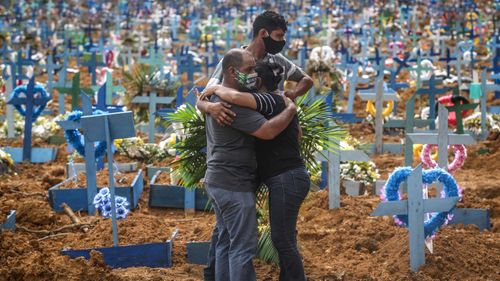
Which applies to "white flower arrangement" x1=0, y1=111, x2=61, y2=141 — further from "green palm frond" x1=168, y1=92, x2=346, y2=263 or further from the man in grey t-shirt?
the man in grey t-shirt

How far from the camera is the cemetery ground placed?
7.14m

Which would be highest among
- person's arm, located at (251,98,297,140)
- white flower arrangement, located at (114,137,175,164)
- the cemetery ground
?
person's arm, located at (251,98,297,140)

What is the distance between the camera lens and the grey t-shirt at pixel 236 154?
6.13 metres

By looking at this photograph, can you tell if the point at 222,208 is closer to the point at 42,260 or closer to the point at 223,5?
the point at 42,260

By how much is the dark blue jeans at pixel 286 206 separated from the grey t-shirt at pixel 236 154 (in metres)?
0.14

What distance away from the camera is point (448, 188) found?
307 inches

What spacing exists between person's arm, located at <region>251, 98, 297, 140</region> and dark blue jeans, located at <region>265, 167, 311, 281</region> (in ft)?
0.89

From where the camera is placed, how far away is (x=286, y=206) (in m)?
6.24

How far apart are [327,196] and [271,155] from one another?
4007mm

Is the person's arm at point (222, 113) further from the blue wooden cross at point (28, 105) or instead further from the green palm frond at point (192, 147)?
the blue wooden cross at point (28, 105)

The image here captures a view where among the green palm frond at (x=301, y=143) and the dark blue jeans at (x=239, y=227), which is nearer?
the dark blue jeans at (x=239, y=227)

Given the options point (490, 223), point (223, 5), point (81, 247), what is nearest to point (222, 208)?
point (81, 247)

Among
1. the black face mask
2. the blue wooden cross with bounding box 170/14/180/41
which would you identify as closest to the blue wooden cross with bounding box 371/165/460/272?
the black face mask

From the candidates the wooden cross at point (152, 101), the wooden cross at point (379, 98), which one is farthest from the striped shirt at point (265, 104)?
the wooden cross at point (379, 98)
